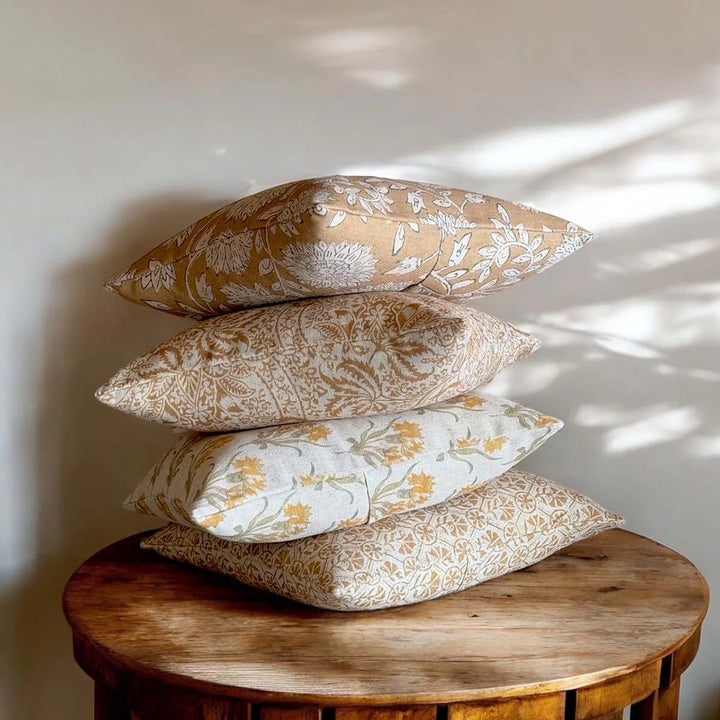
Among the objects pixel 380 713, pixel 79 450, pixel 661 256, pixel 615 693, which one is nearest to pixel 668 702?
pixel 615 693

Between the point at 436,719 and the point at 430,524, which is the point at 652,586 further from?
the point at 436,719

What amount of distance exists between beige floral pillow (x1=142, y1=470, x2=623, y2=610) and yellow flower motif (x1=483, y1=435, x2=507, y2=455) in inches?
2.8

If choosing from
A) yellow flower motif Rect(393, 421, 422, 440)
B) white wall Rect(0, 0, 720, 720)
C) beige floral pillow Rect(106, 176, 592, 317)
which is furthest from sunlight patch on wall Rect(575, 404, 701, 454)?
yellow flower motif Rect(393, 421, 422, 440)

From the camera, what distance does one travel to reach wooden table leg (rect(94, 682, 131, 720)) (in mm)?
1028

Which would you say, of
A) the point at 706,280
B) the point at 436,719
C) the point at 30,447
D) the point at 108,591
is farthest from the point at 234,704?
the point at 706,280

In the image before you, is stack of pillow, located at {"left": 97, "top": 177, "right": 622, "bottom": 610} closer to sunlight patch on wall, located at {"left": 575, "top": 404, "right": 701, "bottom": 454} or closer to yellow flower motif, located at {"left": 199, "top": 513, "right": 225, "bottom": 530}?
yellow flower motif, located at {"left": 199, "top": 513, "right": 225, "bottom": 530}

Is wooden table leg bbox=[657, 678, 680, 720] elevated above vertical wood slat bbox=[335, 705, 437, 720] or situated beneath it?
situated beneath

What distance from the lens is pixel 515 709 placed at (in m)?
0.93

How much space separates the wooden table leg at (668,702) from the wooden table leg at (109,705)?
64 centimetres

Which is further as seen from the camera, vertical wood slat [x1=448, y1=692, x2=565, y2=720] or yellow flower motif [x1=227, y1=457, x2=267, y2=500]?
yellow flower motif [x1=227, y1=457, x2=267, y2=500]

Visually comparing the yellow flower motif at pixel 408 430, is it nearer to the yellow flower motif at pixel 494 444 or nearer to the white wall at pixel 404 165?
the yellow flower motif at pixel 494 444

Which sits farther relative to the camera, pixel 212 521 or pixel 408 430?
pixel 408 430

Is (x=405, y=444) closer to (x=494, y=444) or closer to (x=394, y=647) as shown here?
(x=494, y=444)

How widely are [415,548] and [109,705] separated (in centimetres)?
41
